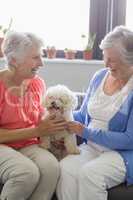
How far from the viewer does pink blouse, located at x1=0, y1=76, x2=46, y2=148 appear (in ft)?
7.77

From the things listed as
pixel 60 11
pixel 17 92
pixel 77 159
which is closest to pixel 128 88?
pixel 77 159

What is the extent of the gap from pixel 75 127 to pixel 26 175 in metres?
0.41

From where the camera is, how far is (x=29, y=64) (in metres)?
2.40

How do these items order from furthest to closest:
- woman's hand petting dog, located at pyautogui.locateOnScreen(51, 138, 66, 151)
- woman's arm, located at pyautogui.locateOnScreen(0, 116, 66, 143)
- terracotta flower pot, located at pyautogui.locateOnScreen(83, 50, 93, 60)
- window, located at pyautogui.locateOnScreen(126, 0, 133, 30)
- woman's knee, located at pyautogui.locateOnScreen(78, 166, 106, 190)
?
1. terracotta flower pot, located at pyautogui.locateOnScreen(83, 50, 93, 60)
2. window, located at pyautogui.locateOnScreen(126, 0, 133, 30)
3. woman's hand petting dog, located at pyautogui.locateOnScreen(51, 138, 66, 151)
4. woman's arm, located at pyautogui.locateOnScreen(0, 116, 66, 143)
5. woman's knee, located at pyautogui.locateOnScreen(78, 166, 106, 190)

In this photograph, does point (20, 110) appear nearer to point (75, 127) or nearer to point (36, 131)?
point (36, 131)

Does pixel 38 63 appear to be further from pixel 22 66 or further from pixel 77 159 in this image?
pixel 77 159

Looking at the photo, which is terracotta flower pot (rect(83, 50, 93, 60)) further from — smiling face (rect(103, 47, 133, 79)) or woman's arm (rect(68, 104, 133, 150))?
woman's arm (rect(68, 104, 133, 150))

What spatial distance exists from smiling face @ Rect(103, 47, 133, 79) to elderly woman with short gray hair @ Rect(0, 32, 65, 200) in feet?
1.37

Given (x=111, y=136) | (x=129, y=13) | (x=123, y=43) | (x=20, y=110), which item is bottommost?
(x=111, y=136)

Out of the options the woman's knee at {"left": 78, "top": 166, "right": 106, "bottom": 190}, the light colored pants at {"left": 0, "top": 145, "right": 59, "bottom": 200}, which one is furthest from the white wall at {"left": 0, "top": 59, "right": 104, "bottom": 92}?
the woman's knee at {"left": 78, "top": 166, "right": 106, "bottom": 190}

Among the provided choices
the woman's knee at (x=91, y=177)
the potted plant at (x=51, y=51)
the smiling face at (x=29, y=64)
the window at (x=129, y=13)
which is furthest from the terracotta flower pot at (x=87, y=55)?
the woman's knee at (x=91, y=177)

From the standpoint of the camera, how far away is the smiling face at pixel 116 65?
229 cm

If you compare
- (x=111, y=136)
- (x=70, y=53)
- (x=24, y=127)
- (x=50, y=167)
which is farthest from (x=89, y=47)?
(x=50, y=167)

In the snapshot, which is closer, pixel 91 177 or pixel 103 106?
pixel 91 177
